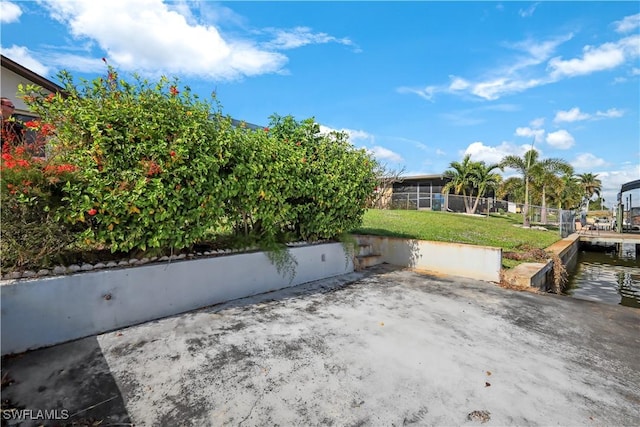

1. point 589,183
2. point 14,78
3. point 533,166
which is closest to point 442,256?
point 14,78

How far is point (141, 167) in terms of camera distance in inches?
122

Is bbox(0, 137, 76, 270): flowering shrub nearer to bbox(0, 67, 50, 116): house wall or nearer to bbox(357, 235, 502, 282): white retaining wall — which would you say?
bbox(357, 235, 502, 282): white retaining wall

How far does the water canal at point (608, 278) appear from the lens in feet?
23.4

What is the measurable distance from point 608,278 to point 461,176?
1795 cm

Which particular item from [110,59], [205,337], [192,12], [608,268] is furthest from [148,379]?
[608,268]

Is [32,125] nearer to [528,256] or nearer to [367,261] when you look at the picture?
[367,261]

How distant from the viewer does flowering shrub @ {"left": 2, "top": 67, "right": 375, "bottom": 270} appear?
2.87 metres

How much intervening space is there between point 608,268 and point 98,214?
1548cm

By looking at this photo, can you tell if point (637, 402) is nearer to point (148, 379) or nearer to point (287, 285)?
point (148, 379)

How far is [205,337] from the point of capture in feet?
9.86

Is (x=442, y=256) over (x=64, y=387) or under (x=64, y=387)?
over

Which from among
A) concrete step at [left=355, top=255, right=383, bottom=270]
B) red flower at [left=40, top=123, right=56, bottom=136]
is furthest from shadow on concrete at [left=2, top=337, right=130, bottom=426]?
concrete step at [left=355, top=255, right=383, bottom=270]

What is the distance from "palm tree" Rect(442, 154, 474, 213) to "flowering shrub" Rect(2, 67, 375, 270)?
989 inches

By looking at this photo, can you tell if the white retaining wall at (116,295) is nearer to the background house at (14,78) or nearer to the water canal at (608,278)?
the background house at (14,78)
